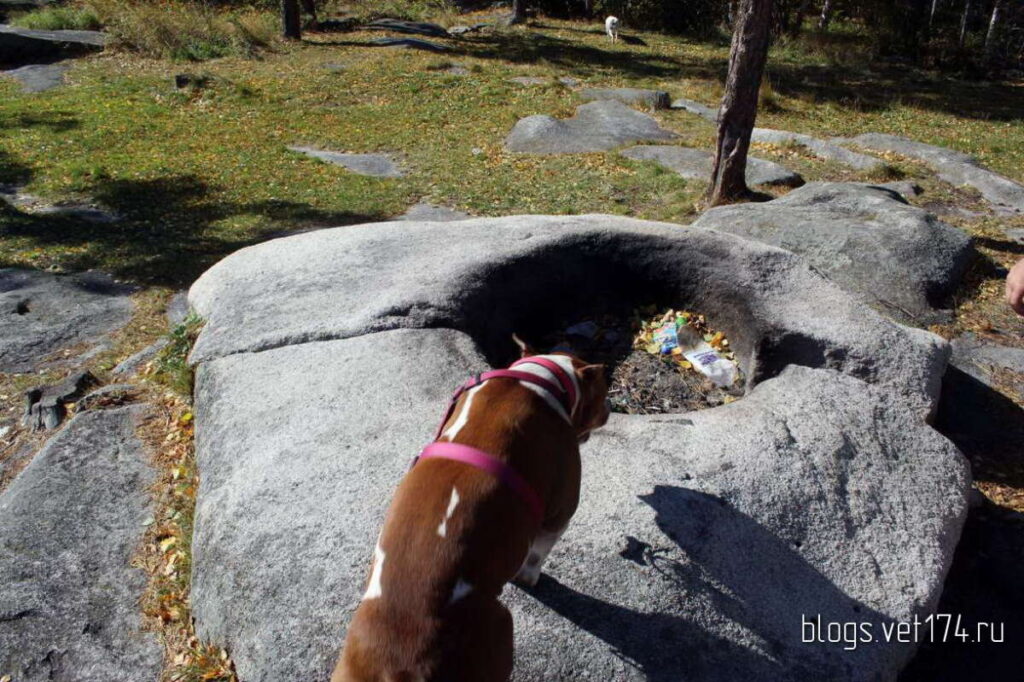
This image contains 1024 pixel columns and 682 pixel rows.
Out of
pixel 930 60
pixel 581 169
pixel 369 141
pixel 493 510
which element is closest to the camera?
pixel 493 510

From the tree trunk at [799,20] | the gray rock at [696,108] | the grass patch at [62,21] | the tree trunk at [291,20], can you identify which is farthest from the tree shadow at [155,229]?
the tree trunk at [799,20]

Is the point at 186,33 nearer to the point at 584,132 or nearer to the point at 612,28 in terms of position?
the point at 612,28

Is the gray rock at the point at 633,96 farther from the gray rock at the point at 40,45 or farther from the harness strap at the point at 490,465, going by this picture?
the harness strap at the point at 490,465

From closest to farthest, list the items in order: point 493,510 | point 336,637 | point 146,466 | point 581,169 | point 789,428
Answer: point 493,510, point 336,637, point 789,428, point 146,466, point 581,169

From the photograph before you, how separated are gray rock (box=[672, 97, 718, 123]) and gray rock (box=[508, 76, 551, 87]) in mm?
2928

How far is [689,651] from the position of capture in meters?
2.91

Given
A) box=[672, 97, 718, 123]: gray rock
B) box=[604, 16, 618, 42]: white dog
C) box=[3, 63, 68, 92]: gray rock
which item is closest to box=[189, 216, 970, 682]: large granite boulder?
box=[672, 97, 718, 123]: gray rock

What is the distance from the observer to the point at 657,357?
209 inches

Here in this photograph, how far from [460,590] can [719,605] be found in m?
1.33

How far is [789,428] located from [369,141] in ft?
31.7

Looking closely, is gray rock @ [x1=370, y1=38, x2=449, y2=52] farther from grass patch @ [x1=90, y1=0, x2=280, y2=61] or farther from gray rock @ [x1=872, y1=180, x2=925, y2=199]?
gray rock @ [x1=872, y1=180, x2=925, y2=199]

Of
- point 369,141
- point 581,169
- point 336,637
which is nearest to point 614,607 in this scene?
point 336,637

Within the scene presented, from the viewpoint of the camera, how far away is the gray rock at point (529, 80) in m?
15.9

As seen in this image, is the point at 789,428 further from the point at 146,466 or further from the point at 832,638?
the point at 146,466
